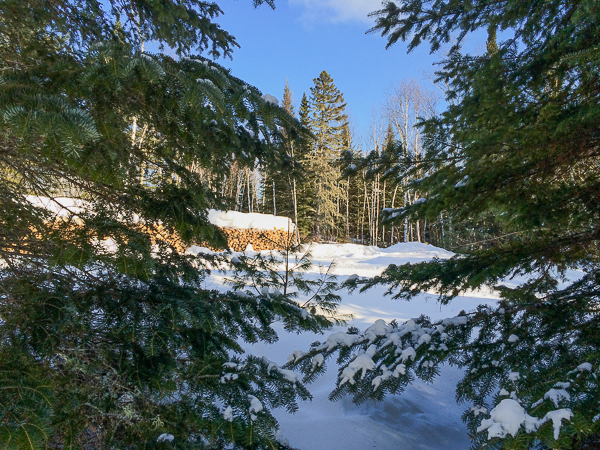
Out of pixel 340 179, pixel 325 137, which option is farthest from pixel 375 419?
pixel 325 137

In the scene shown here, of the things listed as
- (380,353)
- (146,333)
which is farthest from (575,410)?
(146,333)

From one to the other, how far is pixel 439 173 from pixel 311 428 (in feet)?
8.86

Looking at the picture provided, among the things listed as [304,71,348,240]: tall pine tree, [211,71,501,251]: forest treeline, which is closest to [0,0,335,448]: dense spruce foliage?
[211,71,501,251]: forest treeline

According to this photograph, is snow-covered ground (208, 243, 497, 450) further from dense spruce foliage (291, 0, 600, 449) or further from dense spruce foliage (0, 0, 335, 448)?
dense spruce foliage (0, 0, 335, 448)

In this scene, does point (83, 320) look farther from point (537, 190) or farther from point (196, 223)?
point (537, 190)

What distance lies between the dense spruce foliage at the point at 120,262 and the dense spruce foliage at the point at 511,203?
0.76 m

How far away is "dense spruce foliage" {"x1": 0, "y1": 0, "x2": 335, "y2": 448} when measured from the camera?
57.0 inches

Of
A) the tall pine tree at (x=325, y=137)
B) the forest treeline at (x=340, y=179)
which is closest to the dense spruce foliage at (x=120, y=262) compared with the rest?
the forest treeline at (x=340, y=179)

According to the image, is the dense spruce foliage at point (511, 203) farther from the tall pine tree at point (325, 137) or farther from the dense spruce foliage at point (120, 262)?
the tall pine tree at point (325, 137)

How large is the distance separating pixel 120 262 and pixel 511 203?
2749 millimetres

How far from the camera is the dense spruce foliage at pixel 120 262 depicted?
145 centimetres

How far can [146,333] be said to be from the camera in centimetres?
177

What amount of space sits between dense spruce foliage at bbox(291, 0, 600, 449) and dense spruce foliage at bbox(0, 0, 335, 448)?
0.76 metres

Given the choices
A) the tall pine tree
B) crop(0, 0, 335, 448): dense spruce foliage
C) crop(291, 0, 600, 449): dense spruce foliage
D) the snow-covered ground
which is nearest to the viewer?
crop(0, 0, 335, 448): dense spruce foliage
